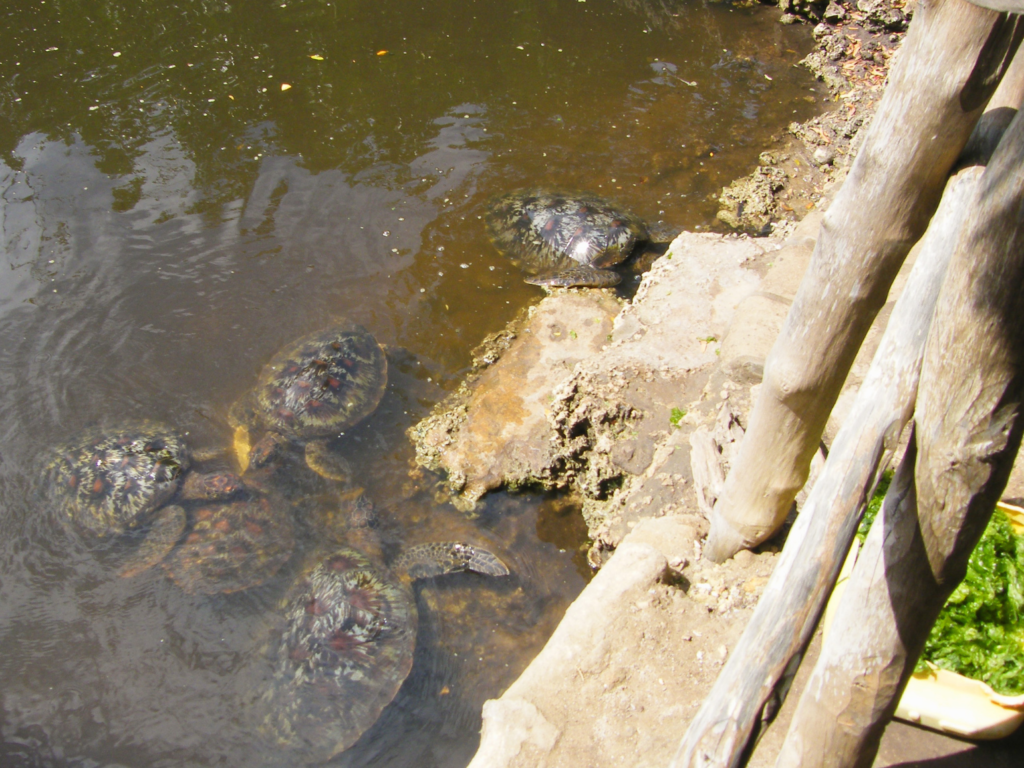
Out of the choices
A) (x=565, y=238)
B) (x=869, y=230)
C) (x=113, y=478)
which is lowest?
(x=113, y=478)

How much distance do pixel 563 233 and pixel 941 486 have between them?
4567 millimetres

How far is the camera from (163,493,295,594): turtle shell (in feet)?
11.9

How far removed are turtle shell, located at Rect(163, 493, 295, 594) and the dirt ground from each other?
983 millimetres

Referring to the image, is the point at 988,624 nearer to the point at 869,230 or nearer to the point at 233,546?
the point at 869,230

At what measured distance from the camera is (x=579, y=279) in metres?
5.30

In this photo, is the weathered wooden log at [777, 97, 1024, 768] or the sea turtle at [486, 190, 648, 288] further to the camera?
the sea turtle at [486, 190, 648, 288]

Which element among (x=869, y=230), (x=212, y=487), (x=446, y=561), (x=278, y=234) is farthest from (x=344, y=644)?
(x=278, y=234)

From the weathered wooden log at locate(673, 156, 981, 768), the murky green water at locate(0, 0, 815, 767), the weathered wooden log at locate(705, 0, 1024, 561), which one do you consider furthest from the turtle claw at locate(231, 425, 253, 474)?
the weathered wooden log at locate(673, 156, 981, 768)

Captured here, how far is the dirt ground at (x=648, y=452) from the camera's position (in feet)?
7.85

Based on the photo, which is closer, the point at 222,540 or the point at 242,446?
the point at 222,540

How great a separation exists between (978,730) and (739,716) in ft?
3.40

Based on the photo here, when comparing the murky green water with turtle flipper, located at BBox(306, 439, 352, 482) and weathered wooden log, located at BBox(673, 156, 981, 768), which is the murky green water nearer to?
turtle flipper, located at BBox(306, 439, 352, 482)

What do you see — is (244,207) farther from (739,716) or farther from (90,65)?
(739,716)

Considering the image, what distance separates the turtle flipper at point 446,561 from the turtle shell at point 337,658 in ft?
0.40
